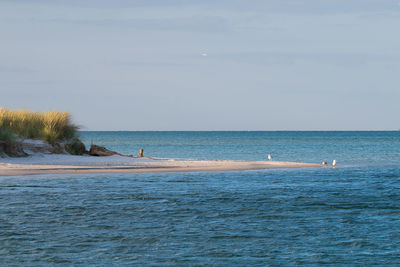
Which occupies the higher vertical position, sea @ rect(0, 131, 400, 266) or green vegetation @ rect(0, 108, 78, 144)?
green vegetation @ rect(0, 108, 78, 144)

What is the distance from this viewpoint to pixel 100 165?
3194 cm

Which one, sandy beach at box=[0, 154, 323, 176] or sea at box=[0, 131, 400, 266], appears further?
sandy beach at box=[0, 154, 323, 176]

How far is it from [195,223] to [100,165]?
701 inches

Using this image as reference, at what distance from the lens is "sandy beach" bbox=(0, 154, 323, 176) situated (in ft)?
94.7

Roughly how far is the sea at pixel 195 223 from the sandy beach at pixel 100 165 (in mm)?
3849

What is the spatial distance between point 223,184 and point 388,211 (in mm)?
8621

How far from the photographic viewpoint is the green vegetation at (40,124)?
3669cm

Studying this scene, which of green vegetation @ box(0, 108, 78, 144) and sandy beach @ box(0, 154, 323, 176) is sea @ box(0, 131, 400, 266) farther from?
green vegetation @ box(0, 108, 78, 144)

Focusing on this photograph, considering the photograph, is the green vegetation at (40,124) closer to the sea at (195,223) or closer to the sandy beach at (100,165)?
the sandy beach at (100,165)

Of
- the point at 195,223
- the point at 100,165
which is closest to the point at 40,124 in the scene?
the point at 100,165

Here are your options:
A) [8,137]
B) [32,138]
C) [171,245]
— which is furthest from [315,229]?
[32,138]

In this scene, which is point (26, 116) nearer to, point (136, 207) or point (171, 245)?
point (136, 207)

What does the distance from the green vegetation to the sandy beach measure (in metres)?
2.85

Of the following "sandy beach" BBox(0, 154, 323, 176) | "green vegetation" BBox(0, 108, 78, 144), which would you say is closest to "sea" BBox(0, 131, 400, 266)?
"sandy beach" BBox(0, 154, 323, 176)
